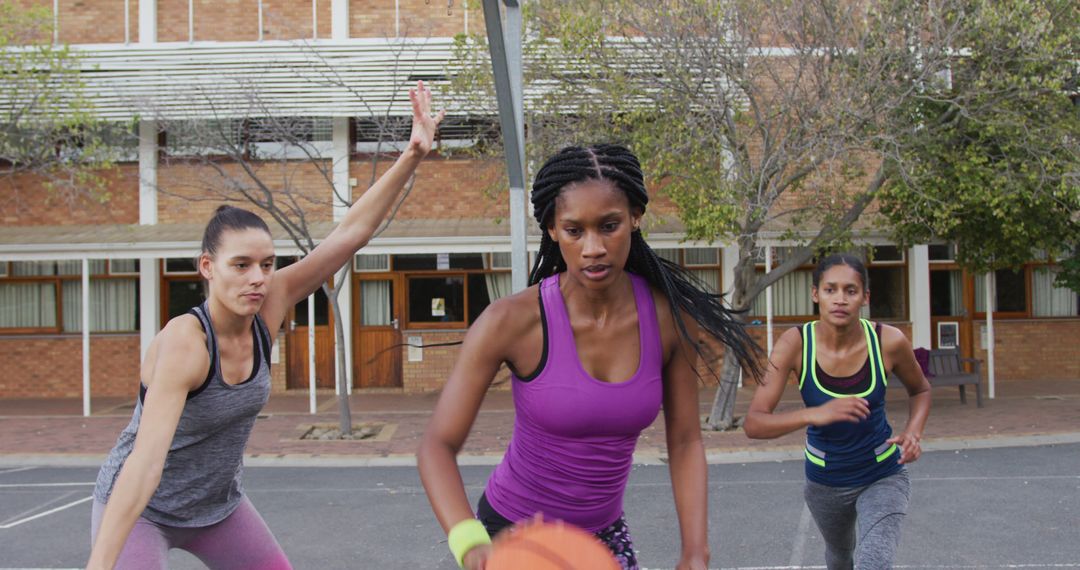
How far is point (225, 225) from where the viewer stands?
3.21 metres

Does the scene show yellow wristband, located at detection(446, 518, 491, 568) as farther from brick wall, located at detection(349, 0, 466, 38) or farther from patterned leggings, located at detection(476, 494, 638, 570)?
brick wall, located at detection(349, 0, 466, 38)

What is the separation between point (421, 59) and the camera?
16.4 meters

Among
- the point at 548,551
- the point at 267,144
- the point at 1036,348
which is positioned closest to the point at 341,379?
the point at 267,144

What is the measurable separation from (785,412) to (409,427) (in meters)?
9.99

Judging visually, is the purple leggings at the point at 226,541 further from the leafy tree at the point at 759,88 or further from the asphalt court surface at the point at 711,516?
the leafy tree at the point at 759,88

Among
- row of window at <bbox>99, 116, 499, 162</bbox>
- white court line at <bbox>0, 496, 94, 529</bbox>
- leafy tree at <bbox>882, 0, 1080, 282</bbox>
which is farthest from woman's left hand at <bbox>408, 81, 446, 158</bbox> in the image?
row of window at <bbox>99, 116, 499, 162</bbox>

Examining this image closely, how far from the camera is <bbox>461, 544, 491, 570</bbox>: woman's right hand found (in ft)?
7.11

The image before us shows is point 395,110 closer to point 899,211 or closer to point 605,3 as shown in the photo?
point 605,3

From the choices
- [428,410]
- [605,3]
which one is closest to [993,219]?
[605,3]

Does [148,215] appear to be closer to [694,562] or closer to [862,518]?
[862,518]

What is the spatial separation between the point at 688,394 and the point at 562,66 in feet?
33.8

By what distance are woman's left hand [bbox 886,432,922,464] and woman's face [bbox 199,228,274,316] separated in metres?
2.88

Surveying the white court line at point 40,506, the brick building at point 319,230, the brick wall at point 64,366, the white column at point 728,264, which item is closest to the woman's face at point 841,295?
the white court line at point 40,506

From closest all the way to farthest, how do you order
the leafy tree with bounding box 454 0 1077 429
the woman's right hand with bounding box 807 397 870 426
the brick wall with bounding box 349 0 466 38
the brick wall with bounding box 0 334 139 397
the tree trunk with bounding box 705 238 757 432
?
the woman's right hand with bounding box 807 397 870 426 → the leafy tree with bounding box 454 0 1077 429 → the tree trunk with bounding box 705 238 757 432 → the brick wall with bounding box 349 0 466 38 → the brick wall with bounding box 0 334 139 397
